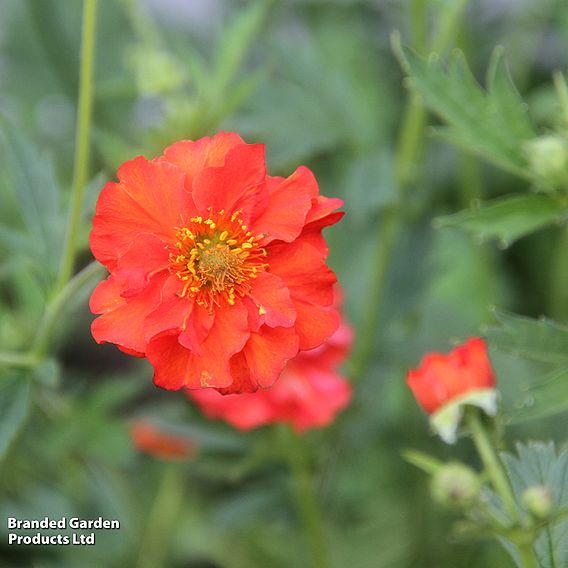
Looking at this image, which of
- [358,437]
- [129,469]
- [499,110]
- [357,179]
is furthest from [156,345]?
[129,469]

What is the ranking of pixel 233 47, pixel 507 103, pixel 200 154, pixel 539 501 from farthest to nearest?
pixel 233 47 → pixel 507 103 → pixel 200 154 → pixel 539 501

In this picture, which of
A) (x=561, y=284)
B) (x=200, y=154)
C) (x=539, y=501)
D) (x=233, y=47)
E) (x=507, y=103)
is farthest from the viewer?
(x=561, y=284)

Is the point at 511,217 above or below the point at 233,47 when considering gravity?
below

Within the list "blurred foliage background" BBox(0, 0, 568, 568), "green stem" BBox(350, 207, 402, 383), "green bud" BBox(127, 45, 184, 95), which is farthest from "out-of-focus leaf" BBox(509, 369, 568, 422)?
"green bud" BBox(127, 45, 184, 95)

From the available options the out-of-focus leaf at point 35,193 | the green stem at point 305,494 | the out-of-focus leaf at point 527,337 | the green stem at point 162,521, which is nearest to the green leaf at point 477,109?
the out-of-focus leaf at point 527,337

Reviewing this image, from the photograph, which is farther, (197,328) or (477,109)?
(477,109)

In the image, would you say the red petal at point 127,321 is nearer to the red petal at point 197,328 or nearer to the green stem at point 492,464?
the red petal at point 197,328

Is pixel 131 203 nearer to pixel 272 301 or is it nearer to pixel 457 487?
pixel 272 301

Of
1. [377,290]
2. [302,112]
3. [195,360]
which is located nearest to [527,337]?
[195,360]
